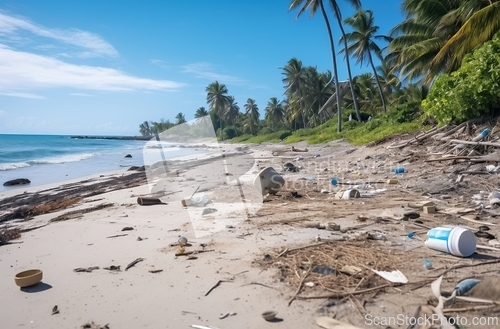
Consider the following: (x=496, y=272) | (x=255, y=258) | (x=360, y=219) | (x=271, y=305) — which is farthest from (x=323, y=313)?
(x=360, y=219)

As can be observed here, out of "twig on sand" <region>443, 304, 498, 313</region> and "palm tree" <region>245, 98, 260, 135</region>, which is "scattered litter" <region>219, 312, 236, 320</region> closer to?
"twig on sand" <region>443, 304, 498, 313</region>

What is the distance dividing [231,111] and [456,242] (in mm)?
65154

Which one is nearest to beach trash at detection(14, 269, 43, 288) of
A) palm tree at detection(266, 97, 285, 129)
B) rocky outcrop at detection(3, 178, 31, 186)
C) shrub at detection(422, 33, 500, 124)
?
shrub at detection(422, 33, 500, 124)

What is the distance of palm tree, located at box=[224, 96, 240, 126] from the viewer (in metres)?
65.6

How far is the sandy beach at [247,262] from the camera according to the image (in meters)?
2.60

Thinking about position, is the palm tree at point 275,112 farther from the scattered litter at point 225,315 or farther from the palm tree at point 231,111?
the scattered litter at point 225,315

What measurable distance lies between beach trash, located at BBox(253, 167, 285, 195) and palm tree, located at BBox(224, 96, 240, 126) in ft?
195

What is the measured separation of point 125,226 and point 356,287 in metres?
3.94

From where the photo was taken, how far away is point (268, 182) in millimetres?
7000

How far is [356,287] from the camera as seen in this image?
9.09 feet

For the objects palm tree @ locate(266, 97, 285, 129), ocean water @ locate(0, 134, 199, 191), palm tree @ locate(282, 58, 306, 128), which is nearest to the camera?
ocean water @ locate(0, 134, 199, 191)

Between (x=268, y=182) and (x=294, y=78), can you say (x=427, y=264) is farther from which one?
(x=294, y=78)

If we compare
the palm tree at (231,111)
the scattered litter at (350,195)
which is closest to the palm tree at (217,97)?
the palm tree at (231,111)

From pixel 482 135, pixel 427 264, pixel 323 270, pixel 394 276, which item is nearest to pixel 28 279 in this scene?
pixel 323 270
